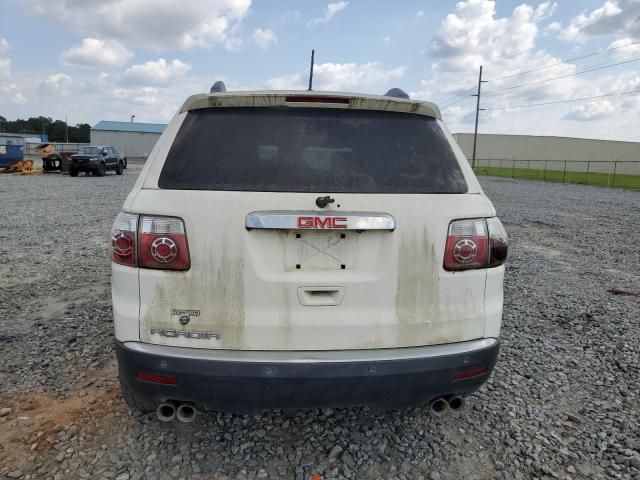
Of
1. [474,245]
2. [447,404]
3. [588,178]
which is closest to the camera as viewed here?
[474,245]

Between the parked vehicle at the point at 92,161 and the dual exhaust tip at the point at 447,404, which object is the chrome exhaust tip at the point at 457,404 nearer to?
the dual exhaust tip at the point at 447,404

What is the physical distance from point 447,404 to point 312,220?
1.17 metres

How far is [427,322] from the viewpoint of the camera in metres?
2.21

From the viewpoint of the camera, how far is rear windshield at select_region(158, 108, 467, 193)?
2.20 metres

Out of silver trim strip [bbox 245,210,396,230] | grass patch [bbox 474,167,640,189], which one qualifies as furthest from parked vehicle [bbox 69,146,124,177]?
grass patch [bbox 474,167,640,189]

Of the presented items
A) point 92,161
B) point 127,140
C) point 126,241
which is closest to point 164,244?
point 126,241

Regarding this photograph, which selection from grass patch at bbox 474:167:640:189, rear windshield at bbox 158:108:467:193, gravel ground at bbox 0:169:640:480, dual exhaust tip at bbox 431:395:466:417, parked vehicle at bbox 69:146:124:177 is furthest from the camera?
grass patch at bbox 474:167:640:189

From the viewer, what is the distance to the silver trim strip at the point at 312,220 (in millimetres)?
2072

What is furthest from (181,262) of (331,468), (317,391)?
(331,468)

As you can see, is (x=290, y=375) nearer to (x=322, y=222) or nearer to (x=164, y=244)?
(x=322, y=222)

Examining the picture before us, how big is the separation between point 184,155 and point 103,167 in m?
29.7

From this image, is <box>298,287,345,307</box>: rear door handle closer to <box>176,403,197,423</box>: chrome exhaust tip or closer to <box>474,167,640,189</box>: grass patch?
<box>176,403,197,423</box>: chrome exhaust tip

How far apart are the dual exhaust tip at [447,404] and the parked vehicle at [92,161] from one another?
2964 cm

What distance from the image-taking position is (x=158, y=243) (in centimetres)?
209
